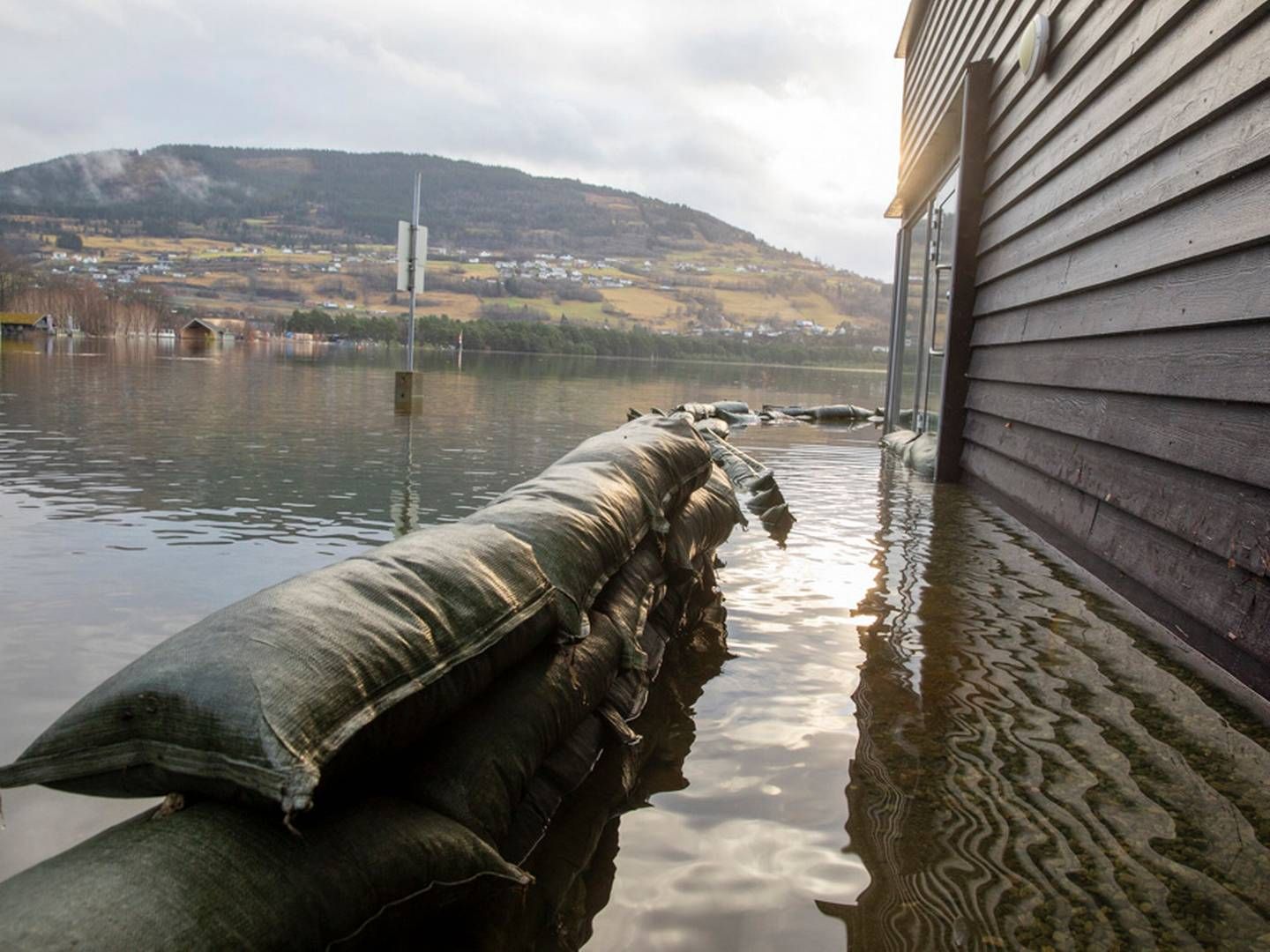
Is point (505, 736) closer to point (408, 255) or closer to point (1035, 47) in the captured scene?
point (1035, 47)

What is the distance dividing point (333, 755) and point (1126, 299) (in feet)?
13.3

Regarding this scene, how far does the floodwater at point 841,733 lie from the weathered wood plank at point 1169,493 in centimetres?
44

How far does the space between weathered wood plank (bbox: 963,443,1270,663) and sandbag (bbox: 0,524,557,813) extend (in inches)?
95.0

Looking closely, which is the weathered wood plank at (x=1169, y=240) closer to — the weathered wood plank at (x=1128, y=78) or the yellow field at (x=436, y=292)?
the weathered wood plank at (x=1128, y=78)

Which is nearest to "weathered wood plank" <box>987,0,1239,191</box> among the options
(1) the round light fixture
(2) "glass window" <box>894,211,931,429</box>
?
(1) the round light fixture

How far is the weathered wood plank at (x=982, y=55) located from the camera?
262 inches

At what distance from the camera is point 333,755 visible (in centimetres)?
149

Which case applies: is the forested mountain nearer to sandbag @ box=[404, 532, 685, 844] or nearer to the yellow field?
the yellow field

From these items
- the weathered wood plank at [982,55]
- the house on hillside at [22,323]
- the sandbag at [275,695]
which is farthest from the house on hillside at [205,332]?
the sandbag at [275,695]

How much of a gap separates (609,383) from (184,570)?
21.1 metres

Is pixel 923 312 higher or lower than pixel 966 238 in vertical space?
lower

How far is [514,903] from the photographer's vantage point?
178 cm

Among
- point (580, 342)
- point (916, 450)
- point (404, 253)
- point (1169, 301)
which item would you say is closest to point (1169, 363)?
point (1169, 301)

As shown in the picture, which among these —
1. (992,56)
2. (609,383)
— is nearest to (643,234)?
(609,383)
